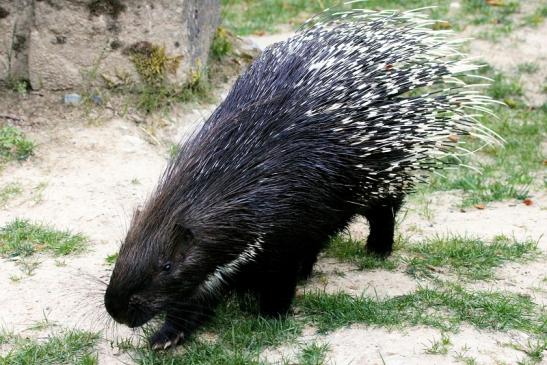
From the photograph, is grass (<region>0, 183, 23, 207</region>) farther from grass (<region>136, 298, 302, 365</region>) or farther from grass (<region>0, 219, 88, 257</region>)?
grass (<region>136, 298, 302, 365</region>)

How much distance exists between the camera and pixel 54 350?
3.34 meters

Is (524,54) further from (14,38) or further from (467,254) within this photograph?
(14,38)

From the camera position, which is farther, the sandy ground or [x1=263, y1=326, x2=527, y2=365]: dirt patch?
the sandy ground

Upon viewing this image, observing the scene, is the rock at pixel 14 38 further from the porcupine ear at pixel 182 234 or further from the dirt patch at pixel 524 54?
the dirt patch at pixel 524 54

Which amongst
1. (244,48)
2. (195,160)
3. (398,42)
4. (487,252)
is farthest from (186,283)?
(244,48)

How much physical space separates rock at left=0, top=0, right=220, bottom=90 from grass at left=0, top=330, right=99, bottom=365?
2.50 metres

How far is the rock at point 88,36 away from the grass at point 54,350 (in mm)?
2502

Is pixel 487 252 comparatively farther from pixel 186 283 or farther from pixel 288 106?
pixel 186 283

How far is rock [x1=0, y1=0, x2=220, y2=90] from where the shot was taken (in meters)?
5.41

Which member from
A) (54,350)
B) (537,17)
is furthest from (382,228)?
(537,17)

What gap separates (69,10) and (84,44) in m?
0.24

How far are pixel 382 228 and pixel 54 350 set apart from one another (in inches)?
71.7

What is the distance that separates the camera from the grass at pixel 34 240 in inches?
167

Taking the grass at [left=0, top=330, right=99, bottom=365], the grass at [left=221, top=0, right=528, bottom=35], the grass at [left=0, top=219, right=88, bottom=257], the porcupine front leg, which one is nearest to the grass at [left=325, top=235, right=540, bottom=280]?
the porcupine front leg
